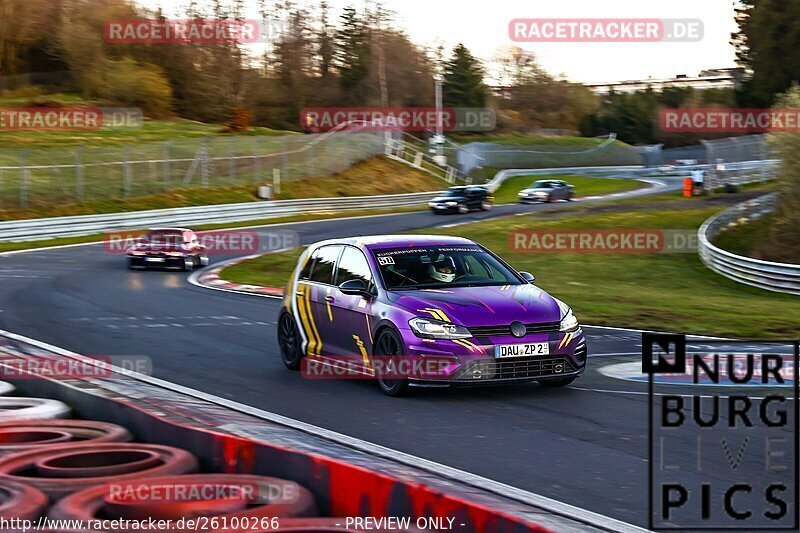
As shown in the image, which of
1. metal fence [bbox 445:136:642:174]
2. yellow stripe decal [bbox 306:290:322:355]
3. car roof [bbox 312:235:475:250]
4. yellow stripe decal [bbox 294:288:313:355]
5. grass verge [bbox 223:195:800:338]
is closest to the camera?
car roof [bbox 312:235:475:250]

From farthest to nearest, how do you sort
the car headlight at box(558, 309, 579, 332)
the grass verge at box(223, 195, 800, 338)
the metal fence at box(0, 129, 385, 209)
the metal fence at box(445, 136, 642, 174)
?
the metal fence at box(445, 136, 642, 174) → the metal fence at box(0, 129, 385, 209) → the grass verge at box(223, 195, 800, 338) → the car headlight at box(558, 309, 579, 332)

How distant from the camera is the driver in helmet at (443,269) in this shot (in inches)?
428

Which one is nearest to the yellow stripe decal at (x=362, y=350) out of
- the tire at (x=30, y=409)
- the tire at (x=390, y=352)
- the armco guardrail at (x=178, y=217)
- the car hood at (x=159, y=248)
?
the tire at (x=390, y=352)

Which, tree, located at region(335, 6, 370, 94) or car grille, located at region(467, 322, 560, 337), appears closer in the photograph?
car grille, located at region(467, 322, 560, 337)

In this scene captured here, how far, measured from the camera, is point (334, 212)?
52719mm

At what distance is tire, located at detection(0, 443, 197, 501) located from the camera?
5.20m

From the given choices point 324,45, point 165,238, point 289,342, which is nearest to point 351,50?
Result: point 324,45

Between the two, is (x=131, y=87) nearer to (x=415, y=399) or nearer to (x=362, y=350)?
(x=362, y=350)

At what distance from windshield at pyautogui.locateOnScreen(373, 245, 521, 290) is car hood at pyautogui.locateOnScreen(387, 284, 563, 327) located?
23 centimetres

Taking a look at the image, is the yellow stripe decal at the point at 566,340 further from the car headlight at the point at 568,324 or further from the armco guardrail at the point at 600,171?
the armco guardrail at the point at 600,171

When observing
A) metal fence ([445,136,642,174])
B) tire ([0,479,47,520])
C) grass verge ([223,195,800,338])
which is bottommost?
grass verge ([223,195,800,338])

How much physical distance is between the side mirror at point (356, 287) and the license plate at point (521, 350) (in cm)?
157

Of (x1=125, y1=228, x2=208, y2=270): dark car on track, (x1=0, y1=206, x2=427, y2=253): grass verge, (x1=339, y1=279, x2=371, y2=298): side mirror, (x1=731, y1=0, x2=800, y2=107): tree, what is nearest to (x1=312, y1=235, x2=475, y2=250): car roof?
(x1=339, y1=279, x2=371, y2=298): side mirror

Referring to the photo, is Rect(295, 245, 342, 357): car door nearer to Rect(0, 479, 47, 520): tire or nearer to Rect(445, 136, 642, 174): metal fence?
Rect(0, 479, 47, 520): tire
